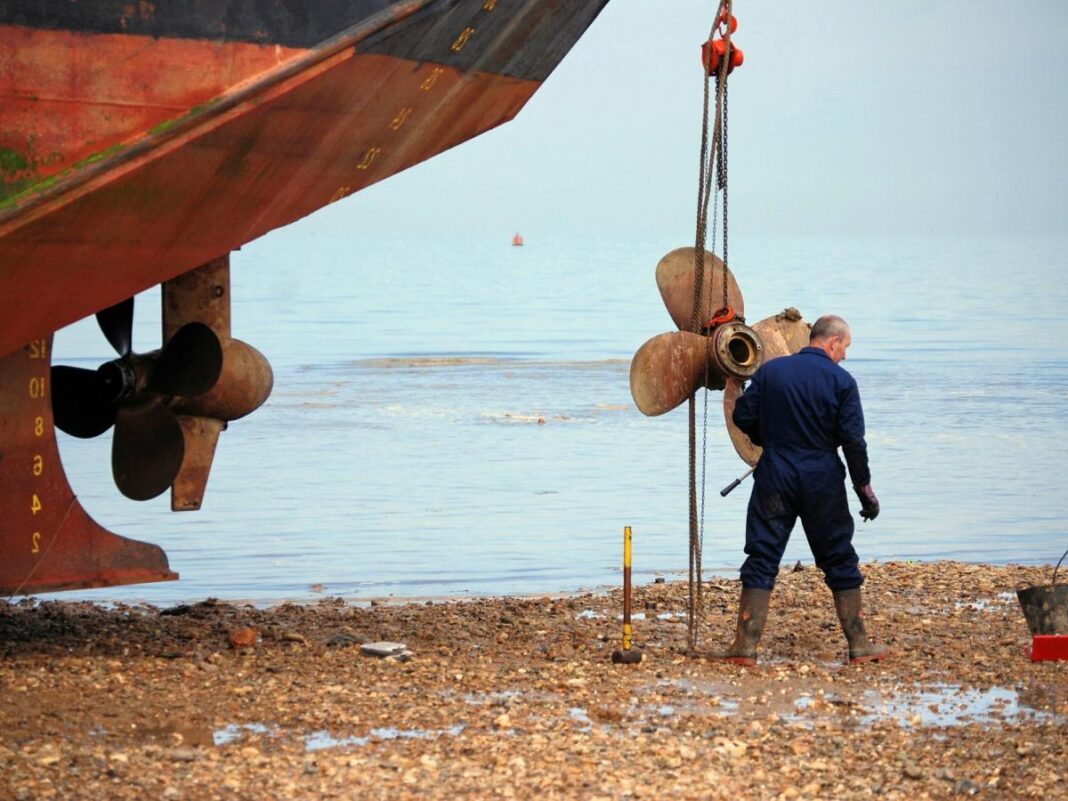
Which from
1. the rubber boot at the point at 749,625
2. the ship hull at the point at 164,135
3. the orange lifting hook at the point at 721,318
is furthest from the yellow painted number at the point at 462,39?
the rubber boot at the point at 749,625

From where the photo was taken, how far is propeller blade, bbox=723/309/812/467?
33.6ft

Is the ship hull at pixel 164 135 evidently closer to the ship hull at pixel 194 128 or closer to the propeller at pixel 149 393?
the ship hull at pixel 194 128

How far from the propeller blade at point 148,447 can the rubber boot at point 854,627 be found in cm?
396

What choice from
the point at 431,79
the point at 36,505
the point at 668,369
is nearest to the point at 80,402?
the point at 36,505

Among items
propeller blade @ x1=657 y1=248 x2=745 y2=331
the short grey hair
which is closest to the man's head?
the short grey hair

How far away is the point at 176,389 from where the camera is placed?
1048 centimetres

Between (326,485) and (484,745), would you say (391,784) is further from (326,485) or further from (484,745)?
(326,485)

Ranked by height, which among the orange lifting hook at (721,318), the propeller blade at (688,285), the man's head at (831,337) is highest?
the propeller blade at (688,285)

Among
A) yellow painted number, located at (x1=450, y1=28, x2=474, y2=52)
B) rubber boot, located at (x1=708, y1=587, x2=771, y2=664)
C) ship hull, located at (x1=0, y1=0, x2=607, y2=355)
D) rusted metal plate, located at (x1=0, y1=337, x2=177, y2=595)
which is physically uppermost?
yellow painted number, located at (x1=450, y1=28, x2=474, y2=52)

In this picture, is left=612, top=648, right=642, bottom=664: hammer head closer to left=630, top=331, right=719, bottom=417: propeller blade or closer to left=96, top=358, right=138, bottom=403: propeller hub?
left=630, top=331, right=719, bottom=417: propeller blade

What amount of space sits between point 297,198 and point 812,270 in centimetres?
9134

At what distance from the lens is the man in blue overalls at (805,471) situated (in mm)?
9094

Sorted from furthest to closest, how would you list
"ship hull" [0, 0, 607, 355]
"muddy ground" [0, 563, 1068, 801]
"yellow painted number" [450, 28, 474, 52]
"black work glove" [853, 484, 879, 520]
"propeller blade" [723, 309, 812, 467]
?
"propeller blade" [723, 309, 812, 467]
"yellow painted number" [450, 28, 474, 52]
"black work glove" [853, 484, 879, 520]
"ship hull" [0, 0, 607, 355]
"muddy ground" [0, 563, 1068, 801]

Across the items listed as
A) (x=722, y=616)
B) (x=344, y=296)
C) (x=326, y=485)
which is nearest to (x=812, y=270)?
(x=344, y=296)
